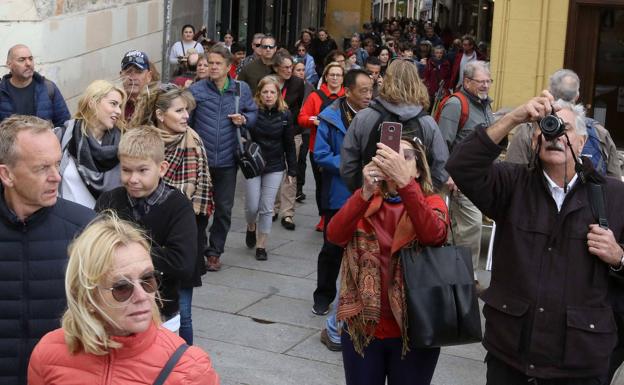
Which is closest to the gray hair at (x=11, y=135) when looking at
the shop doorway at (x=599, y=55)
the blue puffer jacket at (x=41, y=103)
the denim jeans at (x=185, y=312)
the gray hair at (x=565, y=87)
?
the denim jeans at (x=185, y=312)

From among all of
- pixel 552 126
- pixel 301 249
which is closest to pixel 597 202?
pixel 552 126

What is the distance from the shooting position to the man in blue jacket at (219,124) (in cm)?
902

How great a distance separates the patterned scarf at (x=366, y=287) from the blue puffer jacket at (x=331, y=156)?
8.61ft

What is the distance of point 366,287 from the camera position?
16.7ft

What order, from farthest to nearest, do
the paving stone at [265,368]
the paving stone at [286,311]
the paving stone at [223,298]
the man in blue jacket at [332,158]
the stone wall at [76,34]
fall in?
the stone wall at [76,34] < the paving stone at [223,298] < the paving stone at [286,311] < the man in blue jacket at [332,158] < the paving stone at [265,368]

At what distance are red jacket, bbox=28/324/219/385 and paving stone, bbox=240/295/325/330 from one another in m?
4.75

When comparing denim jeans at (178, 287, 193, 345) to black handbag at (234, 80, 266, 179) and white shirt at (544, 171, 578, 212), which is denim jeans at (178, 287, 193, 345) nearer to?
white shirt at (544, 171, 578, 212)

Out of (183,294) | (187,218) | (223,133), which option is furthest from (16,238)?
(223,133)

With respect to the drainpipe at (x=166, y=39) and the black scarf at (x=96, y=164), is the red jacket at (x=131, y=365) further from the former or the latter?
the drainpipe at (x=166, y=39)

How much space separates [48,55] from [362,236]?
864 cm

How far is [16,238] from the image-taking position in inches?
167

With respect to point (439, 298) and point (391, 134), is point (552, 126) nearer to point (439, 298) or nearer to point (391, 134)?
point (391, 134)

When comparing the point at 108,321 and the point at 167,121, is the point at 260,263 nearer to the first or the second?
the point at 167,121

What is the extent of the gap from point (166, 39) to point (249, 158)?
31.1 ft
